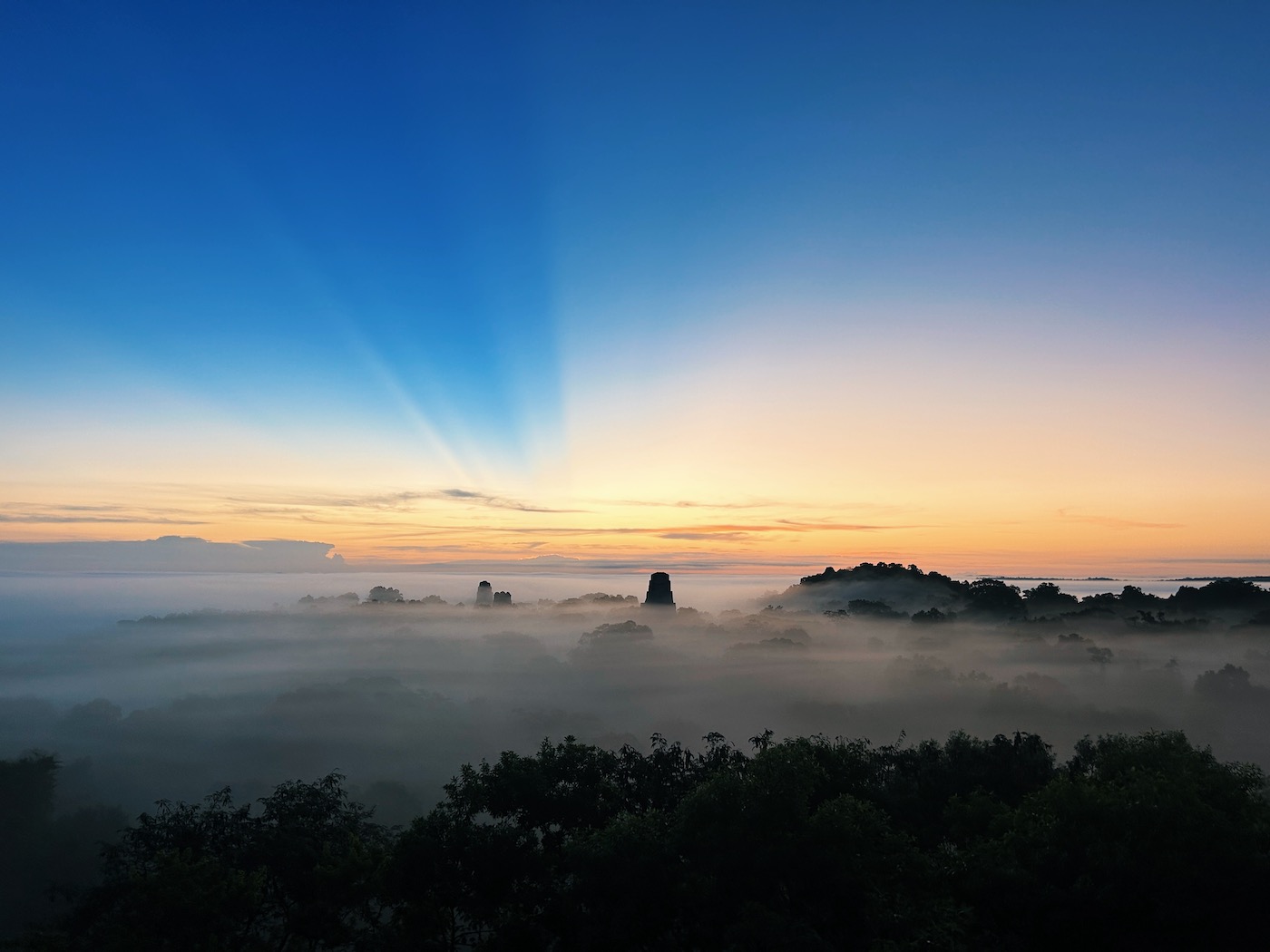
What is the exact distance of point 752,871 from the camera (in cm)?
2120

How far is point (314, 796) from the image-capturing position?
113 ft

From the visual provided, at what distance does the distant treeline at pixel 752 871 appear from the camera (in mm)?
19219

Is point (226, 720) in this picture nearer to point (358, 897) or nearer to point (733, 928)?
point (358, 897)

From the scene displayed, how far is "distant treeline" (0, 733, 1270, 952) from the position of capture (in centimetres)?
1922

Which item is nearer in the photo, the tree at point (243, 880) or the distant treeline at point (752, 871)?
the distant treeline at point (752, 871)

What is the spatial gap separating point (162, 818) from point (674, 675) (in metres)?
161

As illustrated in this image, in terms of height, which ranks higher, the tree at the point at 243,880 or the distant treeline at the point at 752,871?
the distant treeline at the point at 752,871

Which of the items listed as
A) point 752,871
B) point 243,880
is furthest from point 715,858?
point 243,880

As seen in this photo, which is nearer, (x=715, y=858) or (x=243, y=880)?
(x=715, y=858)

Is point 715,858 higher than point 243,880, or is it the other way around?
point 715,858

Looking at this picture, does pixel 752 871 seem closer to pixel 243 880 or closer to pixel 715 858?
pixel 715 858

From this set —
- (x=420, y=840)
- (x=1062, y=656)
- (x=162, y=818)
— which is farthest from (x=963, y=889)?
(x=1062, y=656)

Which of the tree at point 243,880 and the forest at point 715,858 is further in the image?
the tree at point 243,880

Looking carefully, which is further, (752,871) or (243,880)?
(243,880)
